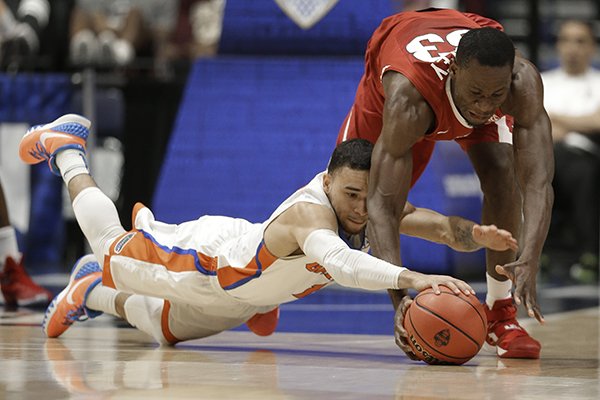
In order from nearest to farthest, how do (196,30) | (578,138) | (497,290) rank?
(497,290) → (578,138) → (196,30)

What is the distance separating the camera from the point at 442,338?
14.4 ft

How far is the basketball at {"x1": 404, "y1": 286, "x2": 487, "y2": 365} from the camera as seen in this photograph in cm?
433

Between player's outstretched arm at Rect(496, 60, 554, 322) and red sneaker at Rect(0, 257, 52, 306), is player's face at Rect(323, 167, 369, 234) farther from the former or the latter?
red sneaker at Rect(0, 257, 52, 306)

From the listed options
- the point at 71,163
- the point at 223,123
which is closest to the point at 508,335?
the point at 71,163

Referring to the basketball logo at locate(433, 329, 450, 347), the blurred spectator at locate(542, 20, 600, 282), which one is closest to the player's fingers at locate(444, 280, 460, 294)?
the basketball logo at locate(433, 329, 450, 347)

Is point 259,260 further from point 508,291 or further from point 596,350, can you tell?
point 596,350

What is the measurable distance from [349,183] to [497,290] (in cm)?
99

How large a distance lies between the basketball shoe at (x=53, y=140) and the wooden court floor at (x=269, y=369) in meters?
0.82

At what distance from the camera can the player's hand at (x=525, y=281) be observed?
4410mm

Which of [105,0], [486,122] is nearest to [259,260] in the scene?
[486,122]

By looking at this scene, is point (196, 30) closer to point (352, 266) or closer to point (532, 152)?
point (532, 152)

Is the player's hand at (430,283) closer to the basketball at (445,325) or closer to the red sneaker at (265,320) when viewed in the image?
the basketball at (445,325)

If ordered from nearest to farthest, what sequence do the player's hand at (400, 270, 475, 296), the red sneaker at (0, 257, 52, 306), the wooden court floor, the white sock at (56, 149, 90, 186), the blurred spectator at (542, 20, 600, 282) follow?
the wooden court floor
the player's hand at (400, 270, 475, 296)
the white sock at (56, 149, 90, 186)
the red sneaker at (0, 257, 52, 306)
the blurred spectator at (542, 20, 600, 282)

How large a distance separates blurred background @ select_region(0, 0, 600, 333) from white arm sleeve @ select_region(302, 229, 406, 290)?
2.79 metres
